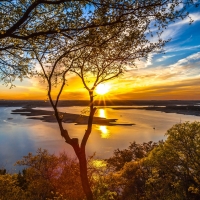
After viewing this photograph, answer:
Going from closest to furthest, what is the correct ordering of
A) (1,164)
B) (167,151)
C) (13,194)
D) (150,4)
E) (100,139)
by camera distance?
(150,4), (13,194), (167,151), (1,164), (100,139)

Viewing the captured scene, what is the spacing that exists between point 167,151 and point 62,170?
12346 millimetres

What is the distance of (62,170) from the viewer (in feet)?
89.4

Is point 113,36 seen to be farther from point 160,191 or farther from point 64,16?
point 160,191

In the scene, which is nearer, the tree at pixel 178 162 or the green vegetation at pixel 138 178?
the green vegetation at pixel 138 178

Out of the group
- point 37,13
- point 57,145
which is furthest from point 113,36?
point 57,145

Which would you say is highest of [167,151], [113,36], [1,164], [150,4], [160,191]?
[150,4]

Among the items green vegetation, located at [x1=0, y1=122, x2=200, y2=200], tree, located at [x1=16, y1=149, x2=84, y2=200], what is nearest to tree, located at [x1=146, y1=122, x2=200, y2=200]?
green vegetation, located at [x1=0, y1=122, x2=200, y2=200]

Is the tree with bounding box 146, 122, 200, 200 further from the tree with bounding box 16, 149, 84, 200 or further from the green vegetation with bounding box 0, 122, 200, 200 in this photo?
the tree with bounding box 16, 149, 84, 200

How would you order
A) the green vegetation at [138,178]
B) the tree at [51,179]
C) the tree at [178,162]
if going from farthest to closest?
1. the tree at [51,179]
2. the tree at [178,162]
3. the green vegetation at [138,178]

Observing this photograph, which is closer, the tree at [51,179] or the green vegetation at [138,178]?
the green vegetation at [138,178]

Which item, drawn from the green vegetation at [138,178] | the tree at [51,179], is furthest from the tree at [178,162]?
the tree at [51,179]

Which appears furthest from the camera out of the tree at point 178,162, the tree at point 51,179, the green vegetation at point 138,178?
the tree at point 51,179

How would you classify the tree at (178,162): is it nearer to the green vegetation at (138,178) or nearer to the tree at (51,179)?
the green vegetation at (138,178)

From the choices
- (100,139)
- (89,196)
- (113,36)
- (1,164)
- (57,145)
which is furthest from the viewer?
(100,139)
